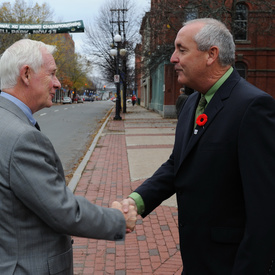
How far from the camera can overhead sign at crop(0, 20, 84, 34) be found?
94.2ft

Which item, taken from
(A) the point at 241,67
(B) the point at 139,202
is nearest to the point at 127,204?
(B) the point at 139,202

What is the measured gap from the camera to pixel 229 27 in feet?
57.9

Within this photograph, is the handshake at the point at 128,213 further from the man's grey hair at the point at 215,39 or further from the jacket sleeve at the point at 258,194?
the man's grey hair at the point at 215,39

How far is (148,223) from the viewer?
17.3 ft

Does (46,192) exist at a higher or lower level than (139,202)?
higher

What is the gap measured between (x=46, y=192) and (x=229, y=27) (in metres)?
17.6

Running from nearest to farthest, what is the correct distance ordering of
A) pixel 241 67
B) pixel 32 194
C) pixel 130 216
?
pixel 32 194
pixel 130 216
pixel 241 67

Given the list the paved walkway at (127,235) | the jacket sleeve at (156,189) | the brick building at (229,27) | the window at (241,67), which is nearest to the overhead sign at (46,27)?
the brick building at (229,27)

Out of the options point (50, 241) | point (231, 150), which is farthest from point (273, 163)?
point (50, 241)

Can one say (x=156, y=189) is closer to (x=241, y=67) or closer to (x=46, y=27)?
(x=241, y=67)

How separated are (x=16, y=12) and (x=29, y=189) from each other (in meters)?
43.2

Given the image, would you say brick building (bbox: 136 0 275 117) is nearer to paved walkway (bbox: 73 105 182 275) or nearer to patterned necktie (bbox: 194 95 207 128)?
paved walkway (bbox: 73 105 182 275)

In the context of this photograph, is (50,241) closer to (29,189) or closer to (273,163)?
(29,189)

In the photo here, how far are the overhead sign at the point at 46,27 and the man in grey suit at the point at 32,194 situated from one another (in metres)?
28.2
